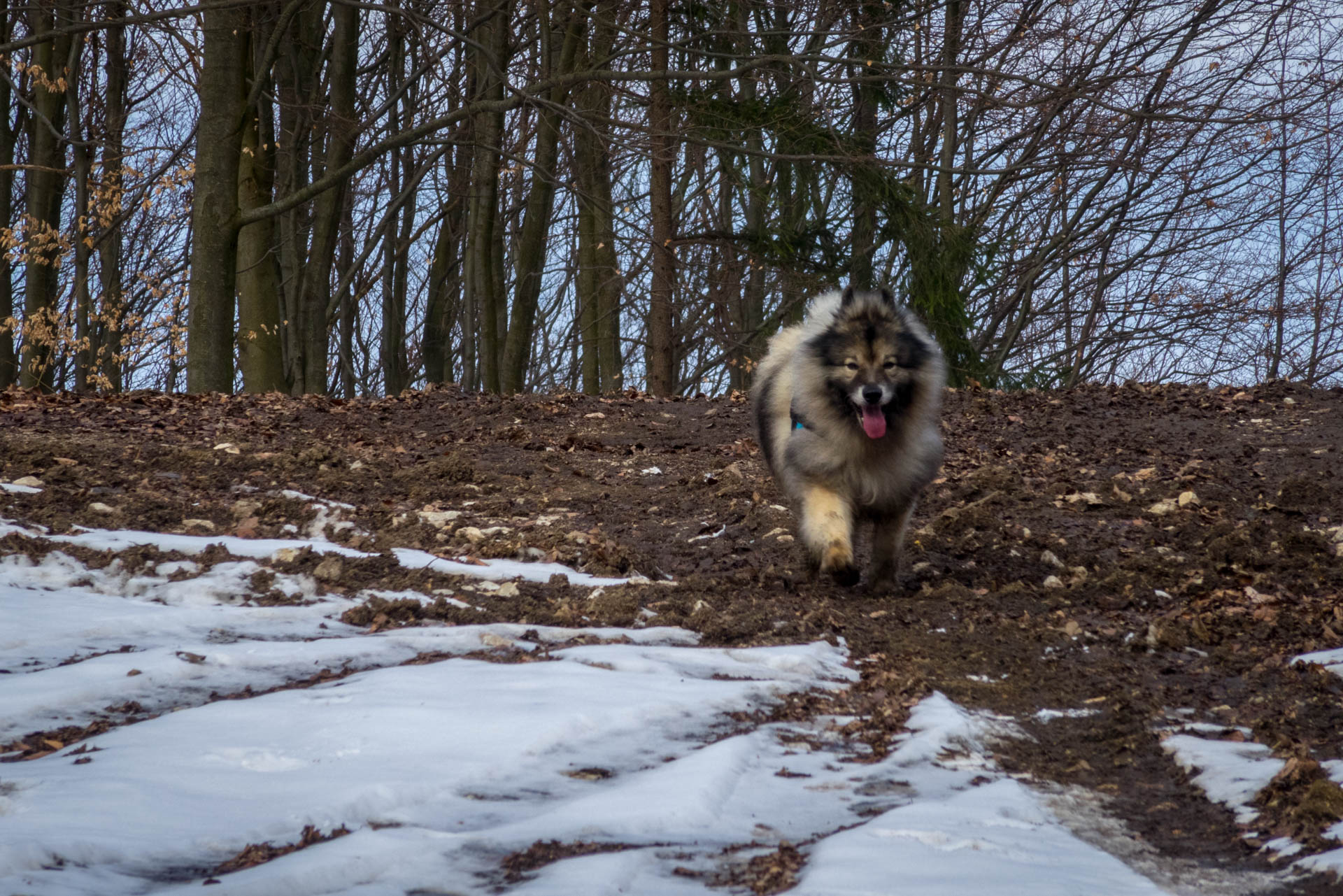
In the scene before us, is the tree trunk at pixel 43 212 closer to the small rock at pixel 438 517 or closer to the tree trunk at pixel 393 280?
the tree trunk at pixel 393 280

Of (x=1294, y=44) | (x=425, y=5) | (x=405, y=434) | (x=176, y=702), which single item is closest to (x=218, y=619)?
(x=176, y=702)

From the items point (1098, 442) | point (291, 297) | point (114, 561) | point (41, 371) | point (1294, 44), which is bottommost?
point (114, 561)

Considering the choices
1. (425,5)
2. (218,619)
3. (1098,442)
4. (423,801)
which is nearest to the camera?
(423,801)

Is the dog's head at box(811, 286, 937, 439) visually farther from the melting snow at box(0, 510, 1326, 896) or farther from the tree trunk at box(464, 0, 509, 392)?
the tree trunk at box(464, 0, 509, 392)

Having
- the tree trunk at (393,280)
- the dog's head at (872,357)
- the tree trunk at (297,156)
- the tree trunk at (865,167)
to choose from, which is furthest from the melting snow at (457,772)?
the tree trunk at (393,280)

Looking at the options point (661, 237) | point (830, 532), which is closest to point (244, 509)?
point (830, 532)

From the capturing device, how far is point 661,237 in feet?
54.9

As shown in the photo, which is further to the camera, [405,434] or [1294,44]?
[1294,44]

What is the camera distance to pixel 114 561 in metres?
5.14

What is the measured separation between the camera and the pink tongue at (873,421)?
6.05m

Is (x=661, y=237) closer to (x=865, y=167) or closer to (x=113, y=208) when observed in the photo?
(x=865, y=167)

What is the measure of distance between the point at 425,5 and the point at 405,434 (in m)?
11.7

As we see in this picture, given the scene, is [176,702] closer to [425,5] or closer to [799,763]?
[799,763]

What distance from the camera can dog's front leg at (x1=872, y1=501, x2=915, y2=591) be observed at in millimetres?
A: 6395
